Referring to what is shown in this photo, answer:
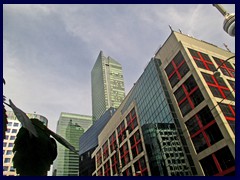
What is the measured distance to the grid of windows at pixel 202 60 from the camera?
43.7m

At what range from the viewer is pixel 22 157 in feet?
4.75

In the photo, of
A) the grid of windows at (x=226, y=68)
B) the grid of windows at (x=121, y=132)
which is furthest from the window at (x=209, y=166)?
the grid of windows at (x=121, y=132)

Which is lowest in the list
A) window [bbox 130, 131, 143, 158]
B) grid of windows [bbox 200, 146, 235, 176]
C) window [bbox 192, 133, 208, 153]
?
grid of windows [bbox 200, 146, 235, 176]

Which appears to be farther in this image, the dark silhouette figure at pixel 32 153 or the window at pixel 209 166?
the window at pixel 209 166

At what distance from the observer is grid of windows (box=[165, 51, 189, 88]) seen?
43919 mm

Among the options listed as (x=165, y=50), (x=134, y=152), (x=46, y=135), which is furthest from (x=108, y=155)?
(x=46, y=135)

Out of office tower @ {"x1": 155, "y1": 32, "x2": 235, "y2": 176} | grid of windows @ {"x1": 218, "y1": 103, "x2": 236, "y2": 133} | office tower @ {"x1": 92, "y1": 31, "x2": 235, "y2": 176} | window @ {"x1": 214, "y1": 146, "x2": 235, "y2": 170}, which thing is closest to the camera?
window @ {"x1": 214, "y1": 146, "x2": 235, "y2": 170}

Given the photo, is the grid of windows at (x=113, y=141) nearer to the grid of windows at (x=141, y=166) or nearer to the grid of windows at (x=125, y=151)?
the grid of windows at (x=125, y=151)

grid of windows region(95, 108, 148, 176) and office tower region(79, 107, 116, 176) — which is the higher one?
office tower region(79, 107, 116, 176)

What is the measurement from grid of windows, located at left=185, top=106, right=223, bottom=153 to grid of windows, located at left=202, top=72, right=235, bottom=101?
4.56 m

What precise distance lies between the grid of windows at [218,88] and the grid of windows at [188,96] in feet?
8.13

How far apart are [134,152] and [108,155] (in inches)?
705

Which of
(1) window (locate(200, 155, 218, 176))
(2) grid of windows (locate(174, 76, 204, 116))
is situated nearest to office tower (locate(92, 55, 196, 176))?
(2) grid of windows (locate(174, 76, 204, 116))

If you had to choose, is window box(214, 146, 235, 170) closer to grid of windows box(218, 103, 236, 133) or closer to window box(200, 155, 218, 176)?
window box(200, 155, 218, 176)
